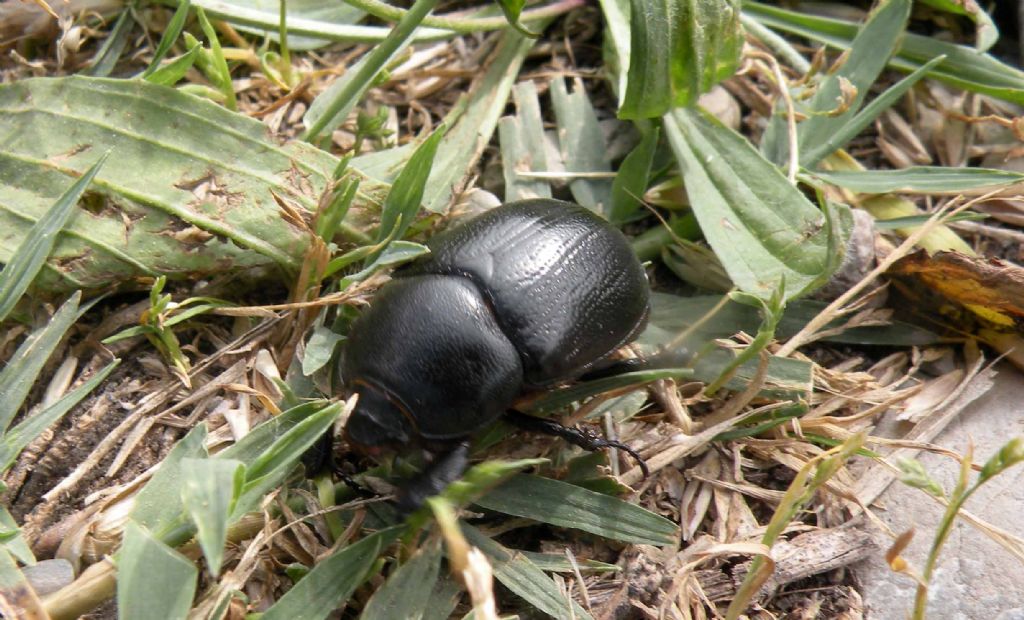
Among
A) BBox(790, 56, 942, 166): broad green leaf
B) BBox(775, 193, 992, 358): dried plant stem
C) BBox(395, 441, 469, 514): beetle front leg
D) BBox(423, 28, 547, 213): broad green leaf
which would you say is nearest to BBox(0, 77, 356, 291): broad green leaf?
BBox(423, 28, 547, 213): broad green leaf

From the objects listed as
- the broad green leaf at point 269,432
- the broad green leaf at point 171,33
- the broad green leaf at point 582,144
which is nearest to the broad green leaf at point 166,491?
the broad green leaf at point 269,432

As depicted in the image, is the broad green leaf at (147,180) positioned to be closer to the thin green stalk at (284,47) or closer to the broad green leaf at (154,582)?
the thin green stalk at (284,47)

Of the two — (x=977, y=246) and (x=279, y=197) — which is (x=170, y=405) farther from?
(x=977, y=246)

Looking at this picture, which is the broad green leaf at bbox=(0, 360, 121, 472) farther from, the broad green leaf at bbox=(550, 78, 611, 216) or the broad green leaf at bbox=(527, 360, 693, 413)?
the broad green leaf at bbox=(550, 78, 611, 216)

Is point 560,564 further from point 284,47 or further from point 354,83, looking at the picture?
point 284,47

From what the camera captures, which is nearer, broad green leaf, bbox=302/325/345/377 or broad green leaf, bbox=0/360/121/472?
broad green leaf, bbox=0/360/121/472

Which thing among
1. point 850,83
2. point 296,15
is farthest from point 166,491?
point 850,83

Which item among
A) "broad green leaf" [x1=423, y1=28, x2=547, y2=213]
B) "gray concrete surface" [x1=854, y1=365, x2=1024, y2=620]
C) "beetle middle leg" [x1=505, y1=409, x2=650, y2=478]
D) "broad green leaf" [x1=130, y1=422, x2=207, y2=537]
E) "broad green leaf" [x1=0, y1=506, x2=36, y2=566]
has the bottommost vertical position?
"gray concrete surface" [x1=854, y1=365, x2=1024, y2=620]

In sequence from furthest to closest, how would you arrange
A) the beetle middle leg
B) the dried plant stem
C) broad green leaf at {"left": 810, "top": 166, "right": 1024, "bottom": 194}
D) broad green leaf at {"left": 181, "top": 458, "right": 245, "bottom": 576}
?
broad green leaf at {"left": 810, "top": 166, "right": 1024, "bottom": 194} < the dried plant stem < the beetle middle leg < broad green leaf at {"left": 181, "top": 458, "right": 245, "bottom": 576}
